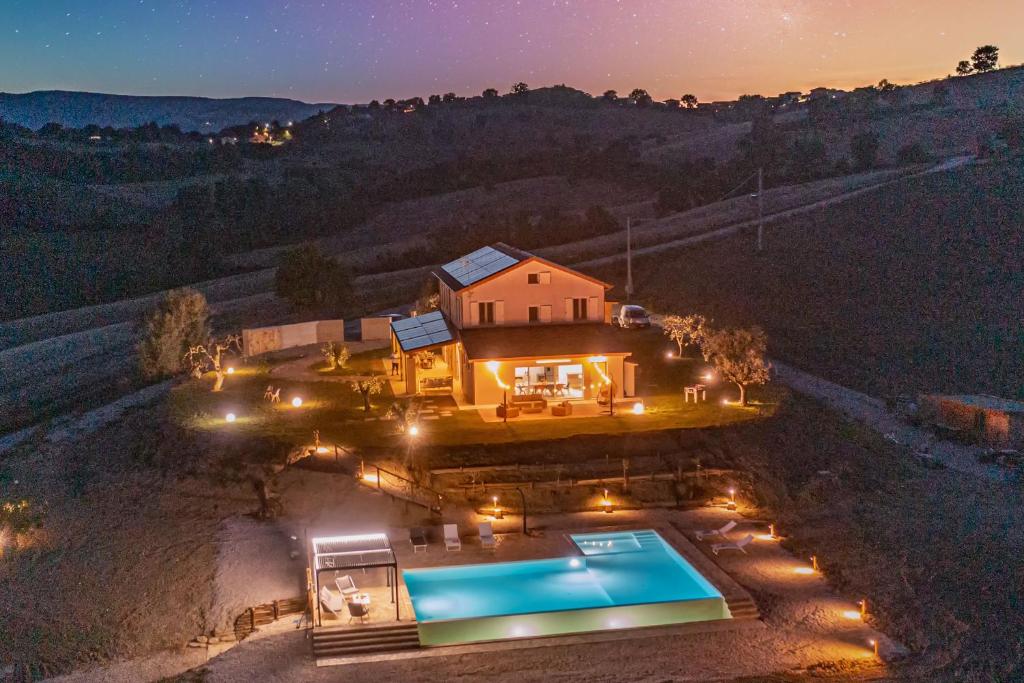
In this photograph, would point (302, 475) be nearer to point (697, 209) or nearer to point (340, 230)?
point (697, 209)

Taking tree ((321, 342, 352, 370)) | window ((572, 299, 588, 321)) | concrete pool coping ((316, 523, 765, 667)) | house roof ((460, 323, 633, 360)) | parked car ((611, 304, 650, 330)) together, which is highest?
window ((572, 299, 588, 321))

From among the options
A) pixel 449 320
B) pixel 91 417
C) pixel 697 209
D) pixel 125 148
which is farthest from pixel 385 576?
pixel 125 148

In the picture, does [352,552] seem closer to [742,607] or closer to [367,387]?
[742,607]

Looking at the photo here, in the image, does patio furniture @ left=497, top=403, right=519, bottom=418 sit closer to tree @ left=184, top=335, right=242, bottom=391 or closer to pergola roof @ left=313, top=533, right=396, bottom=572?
pergola roof @ left=313, top=533, right=396, bottom=572

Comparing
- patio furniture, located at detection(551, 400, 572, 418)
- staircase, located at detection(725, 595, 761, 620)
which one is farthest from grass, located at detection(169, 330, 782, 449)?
staircase, located at detection(725, 595, 761, 620)

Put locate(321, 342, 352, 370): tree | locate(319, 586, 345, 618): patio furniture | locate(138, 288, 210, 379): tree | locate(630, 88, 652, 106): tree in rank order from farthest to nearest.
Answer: locate(630, 88, 652, 106): tree
locate(138, 288, 210, 379): tree
locate(321, 342, 352, 370): tree
locate(319, 586, 345, 618): patio furniture

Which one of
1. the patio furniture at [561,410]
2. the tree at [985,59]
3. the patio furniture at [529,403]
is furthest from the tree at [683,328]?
the tree at [985,59]

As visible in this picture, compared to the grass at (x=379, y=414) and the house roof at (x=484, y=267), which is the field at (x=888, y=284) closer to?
the grass at (x=379, y=414)
